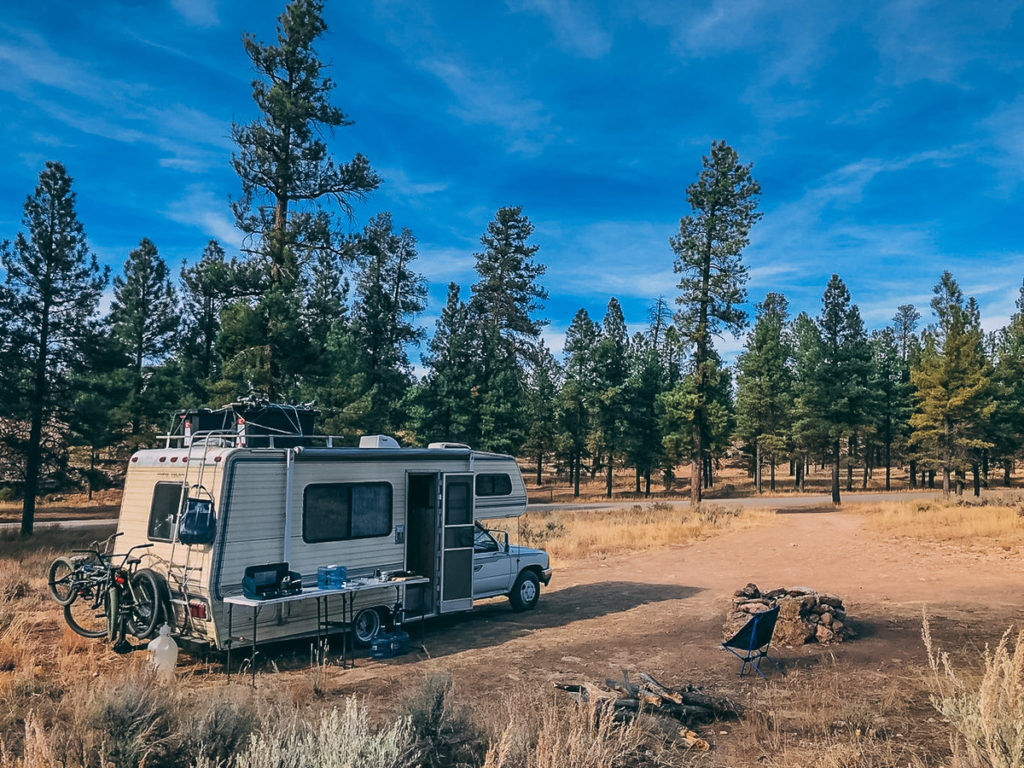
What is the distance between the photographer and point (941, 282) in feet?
209

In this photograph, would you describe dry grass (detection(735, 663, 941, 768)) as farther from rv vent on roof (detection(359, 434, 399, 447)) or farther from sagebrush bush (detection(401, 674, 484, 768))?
rv vent on roof (detection(359, 434, 399, 447))

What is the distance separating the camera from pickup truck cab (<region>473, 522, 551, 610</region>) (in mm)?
12641

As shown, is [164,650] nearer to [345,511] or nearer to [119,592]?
[119,592]

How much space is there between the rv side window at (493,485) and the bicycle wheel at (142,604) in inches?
210

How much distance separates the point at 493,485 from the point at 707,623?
437 cm

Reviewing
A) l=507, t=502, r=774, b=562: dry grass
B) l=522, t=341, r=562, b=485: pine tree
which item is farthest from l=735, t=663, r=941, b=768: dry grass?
l=522, t=341, r=562, b=485: pine tree

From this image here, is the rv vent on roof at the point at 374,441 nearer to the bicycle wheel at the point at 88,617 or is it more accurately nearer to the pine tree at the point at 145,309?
the bicycle wheel at the point at 88,617

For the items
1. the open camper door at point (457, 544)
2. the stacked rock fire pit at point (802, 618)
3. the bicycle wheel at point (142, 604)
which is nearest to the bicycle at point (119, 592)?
the bicycle wheel at point (142, 604)

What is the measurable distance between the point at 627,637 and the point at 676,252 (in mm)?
26968

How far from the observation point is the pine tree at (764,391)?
159ft

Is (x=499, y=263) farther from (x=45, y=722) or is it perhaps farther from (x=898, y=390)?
(x=45, y=722)

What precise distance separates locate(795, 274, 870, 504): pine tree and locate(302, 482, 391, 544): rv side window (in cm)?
3376

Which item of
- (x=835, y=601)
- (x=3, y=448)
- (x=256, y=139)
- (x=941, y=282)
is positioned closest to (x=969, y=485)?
(x=941, y=282)

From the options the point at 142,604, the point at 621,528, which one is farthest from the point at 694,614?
the point at 621,528
